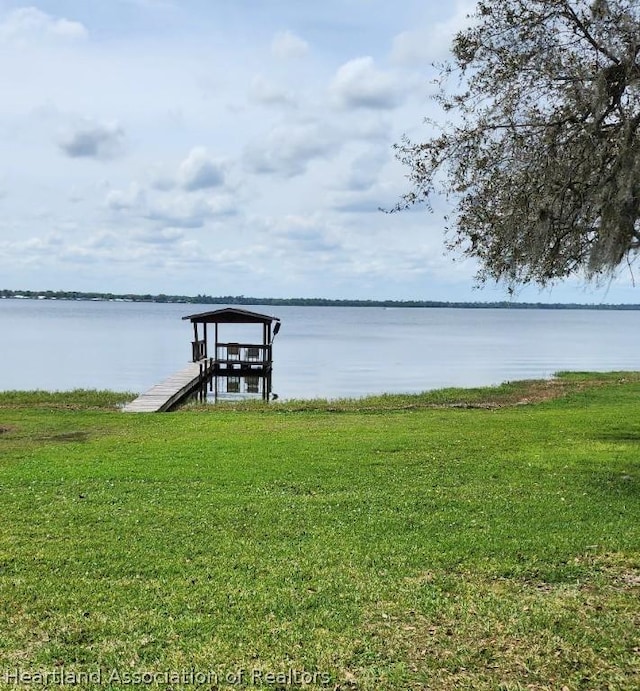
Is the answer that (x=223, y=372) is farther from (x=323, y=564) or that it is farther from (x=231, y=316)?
(x=323, y=564)

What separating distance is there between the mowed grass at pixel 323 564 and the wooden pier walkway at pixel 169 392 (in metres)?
6.46

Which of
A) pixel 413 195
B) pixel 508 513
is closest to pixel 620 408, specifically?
pixel 413 195

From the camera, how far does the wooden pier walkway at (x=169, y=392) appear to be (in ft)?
58.8

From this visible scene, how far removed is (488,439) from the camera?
11883 millimetres

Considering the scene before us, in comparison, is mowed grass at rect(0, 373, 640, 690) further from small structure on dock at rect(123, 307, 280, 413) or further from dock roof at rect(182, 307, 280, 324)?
dock roof at rect(182, 307, 280, 324)

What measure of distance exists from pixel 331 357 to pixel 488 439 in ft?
120

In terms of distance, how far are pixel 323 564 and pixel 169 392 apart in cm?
1651

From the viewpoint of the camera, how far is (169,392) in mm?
21344

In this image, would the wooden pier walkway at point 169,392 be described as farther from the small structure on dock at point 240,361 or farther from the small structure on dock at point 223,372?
the small structure on dock at point 240,361

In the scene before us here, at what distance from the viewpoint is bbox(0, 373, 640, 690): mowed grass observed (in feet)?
13.1

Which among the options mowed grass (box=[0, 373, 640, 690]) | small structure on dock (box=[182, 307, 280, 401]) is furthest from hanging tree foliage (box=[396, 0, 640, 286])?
small structure on dock (box=[182, 307, 280, 401])

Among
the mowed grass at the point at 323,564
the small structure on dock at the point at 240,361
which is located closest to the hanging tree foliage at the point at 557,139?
the mowed grass at the point at 323,564

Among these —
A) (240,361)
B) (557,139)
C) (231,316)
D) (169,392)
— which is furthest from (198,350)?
(557,139)

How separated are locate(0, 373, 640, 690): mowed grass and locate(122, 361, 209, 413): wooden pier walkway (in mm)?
6464
